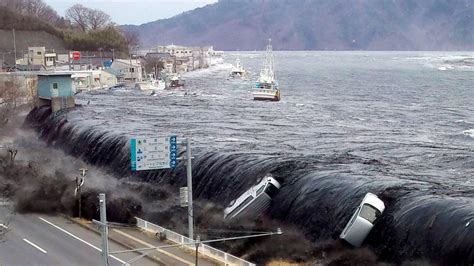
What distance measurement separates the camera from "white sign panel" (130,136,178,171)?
70.7 ft

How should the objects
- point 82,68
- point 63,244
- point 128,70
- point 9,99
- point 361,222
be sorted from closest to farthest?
point 361,222 → point 63,244 → point 9,99 → point 82,68 → point 128,70

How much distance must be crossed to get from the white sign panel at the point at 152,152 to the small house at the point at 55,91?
36.2 meters

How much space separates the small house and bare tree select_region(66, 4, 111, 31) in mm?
110336

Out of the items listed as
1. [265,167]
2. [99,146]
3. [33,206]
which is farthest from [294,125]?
[33,206]

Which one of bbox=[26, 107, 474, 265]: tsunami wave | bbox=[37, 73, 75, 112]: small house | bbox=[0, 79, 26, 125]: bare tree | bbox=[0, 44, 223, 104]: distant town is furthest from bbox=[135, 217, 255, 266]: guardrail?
bbox=[0, 44, 223, 104]: distant town

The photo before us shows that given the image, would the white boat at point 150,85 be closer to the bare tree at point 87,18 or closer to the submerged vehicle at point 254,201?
the submerged vehicle at point 254,201

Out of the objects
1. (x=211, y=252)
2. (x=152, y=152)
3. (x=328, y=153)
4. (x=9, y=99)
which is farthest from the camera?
(x=9, y=99)

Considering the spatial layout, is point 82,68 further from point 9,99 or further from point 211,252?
point 211,252

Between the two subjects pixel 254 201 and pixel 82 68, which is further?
pixel 82 68

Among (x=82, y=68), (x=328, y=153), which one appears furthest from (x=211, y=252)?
(x=82, y=68)

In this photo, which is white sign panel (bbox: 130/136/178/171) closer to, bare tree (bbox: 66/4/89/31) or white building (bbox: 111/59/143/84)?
white building (bbox: 111/59/143/84)

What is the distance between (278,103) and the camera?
252 ft

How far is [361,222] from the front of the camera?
23625 millimetres

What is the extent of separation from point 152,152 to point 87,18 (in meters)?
154
